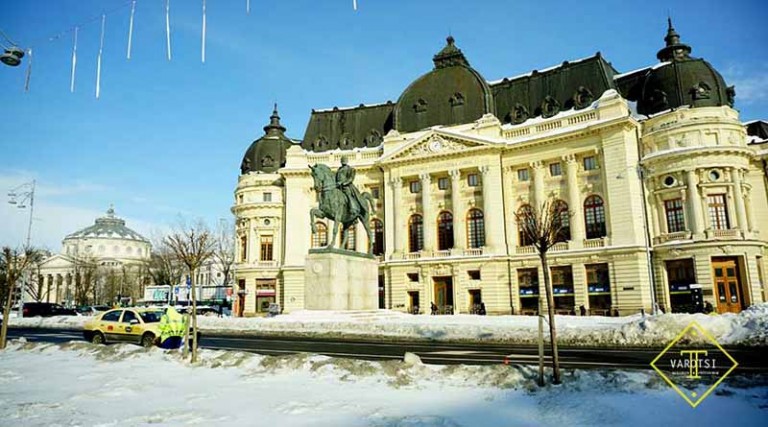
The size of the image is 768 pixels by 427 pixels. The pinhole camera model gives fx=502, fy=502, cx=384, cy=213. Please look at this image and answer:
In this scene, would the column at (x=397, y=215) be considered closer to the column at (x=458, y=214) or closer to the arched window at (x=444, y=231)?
the arched window at (x=444, y=231)

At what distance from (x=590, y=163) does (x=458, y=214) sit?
41.7ft

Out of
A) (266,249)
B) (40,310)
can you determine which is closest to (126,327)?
(266,249)

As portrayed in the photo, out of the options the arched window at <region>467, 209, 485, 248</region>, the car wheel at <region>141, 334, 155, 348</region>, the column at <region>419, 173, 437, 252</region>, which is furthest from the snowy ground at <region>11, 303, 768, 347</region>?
the arched window at <region>467, 209, 485, 248</region>

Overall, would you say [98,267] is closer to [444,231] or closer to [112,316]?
[444,231]

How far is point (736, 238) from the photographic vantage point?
3728 cm

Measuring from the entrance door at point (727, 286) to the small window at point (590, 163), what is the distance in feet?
39.8

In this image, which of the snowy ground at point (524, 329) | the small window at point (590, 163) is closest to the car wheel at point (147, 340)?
the snowy ground at point (524, 329)

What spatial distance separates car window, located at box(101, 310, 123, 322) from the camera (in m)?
19.4

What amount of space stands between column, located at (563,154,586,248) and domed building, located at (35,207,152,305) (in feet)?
246

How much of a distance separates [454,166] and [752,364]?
37981 millimetres

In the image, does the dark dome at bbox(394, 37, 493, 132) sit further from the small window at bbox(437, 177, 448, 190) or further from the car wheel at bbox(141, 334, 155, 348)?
the car wheel at bbox(141, 334, 155, 348)

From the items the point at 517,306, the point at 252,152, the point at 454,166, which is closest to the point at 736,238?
the point at 517,306

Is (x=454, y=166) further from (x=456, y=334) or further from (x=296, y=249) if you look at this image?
(x=456, y=334)

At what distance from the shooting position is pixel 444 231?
5075 cm
